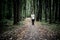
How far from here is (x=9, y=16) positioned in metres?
21.6

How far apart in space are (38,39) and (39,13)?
1571 centimetres

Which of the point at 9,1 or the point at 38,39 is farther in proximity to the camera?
the point at 9,1

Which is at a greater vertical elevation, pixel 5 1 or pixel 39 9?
pixel 5 1

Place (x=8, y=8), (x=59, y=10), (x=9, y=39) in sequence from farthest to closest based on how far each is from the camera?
(x=8, y=8)
(x=59, y=10)
(x=9, y=39)

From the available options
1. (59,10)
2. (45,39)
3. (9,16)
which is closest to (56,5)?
(59,10)

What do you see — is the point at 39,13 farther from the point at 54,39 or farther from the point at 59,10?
the point at 54,39

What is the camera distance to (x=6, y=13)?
2125 centimetres

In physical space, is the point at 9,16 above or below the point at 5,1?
below

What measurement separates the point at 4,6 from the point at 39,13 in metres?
6.28

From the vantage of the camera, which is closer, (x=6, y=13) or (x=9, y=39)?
(x=9, y=39)

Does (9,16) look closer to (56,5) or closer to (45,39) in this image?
(56,5)

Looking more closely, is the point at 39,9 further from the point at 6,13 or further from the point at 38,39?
the point at 38,39

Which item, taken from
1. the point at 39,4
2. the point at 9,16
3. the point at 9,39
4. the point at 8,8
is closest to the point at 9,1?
the point at 8,8

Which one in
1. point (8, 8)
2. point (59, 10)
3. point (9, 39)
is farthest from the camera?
point (8, 8)
